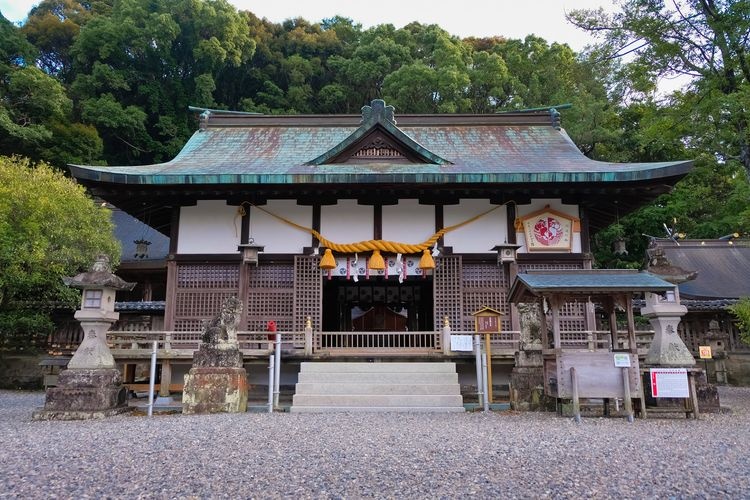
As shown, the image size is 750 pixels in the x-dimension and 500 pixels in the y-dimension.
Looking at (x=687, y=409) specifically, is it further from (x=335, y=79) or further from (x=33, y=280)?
(x=335, y=79)

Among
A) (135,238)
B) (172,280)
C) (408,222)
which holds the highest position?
(135,238)

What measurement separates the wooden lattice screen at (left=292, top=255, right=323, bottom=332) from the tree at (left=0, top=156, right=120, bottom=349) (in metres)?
5.70

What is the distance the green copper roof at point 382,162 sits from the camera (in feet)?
39.1

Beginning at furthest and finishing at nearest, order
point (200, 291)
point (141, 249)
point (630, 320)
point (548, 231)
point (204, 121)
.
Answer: point (141, 249) < point (204, 121) < point (548, 231) < point (200, 291) < point (630, 320)

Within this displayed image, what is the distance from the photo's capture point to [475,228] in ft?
42.5

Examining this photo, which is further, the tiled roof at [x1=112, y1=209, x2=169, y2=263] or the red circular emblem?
the tiled roof at [x1=112, y1=209, x2=169, y2=263]

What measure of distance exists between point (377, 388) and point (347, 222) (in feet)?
15.7

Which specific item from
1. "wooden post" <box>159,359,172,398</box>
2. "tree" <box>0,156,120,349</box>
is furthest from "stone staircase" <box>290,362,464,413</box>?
"tree" <box>0,156,120,349</box>

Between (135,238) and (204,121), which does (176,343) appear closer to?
(204,121)

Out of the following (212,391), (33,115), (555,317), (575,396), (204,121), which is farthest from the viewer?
(33,115)

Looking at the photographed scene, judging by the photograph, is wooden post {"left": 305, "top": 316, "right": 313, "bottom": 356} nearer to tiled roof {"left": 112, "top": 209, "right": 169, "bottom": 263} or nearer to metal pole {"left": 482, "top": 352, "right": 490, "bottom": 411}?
→ metal pole {"left": 482, "top": 352, "right": 490, "bottom": 411}

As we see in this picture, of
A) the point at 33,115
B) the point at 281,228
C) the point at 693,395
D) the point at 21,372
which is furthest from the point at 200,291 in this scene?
the point at 33,115

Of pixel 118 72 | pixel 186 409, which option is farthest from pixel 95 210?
pixel 118 72

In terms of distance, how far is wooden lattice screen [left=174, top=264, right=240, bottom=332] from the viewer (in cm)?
1239
